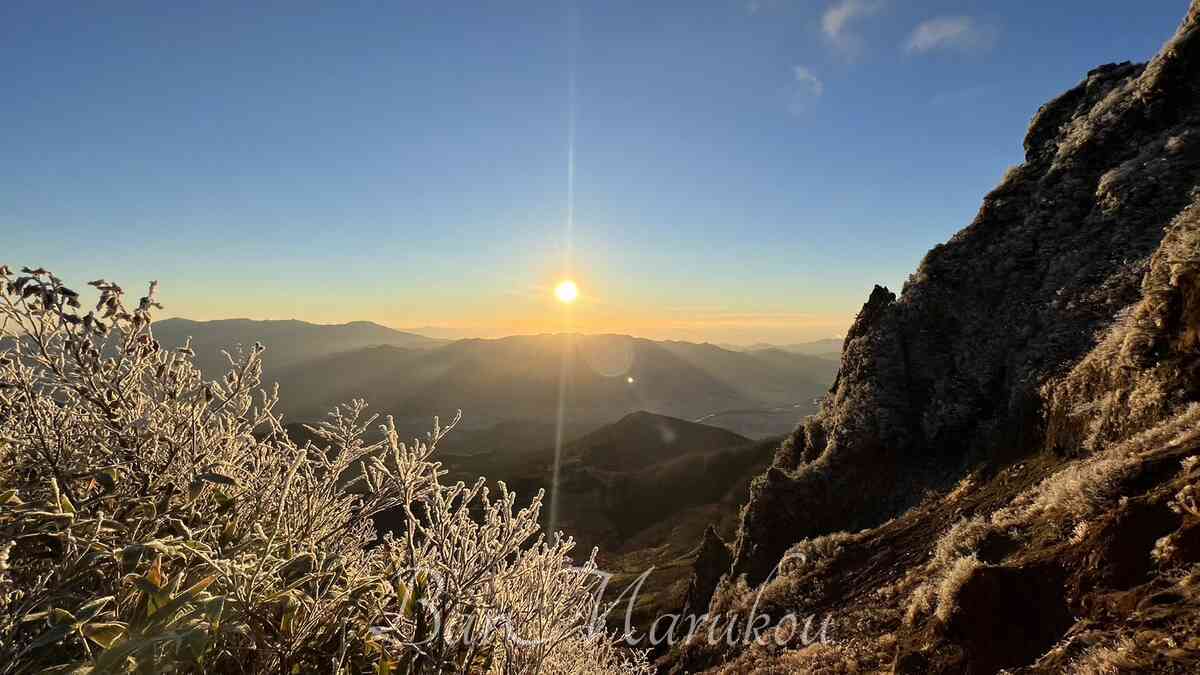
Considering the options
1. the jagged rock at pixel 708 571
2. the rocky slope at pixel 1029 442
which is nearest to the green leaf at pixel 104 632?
the rocky slope at pixel 1029 442

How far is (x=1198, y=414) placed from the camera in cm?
677

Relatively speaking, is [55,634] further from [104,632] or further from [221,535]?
[221,535]

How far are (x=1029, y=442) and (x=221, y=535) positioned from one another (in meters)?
13.5

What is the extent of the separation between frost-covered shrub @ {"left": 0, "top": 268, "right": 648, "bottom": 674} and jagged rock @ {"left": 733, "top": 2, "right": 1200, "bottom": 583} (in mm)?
11919

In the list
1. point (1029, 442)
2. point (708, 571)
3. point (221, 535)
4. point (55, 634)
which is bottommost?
point (708, 571)

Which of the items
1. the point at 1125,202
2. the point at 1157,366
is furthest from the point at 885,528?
the point at 1125,202

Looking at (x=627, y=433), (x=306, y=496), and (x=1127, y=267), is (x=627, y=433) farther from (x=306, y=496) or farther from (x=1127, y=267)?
(x=306, y=496)

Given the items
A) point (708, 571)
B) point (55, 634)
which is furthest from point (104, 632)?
point (708, 571)

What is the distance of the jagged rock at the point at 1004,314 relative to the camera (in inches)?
506

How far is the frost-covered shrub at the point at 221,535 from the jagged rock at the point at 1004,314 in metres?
11.9

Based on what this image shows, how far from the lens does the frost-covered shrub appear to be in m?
2.63

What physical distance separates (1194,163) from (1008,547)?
13.6 meters

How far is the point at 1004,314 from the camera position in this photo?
15.3 metres

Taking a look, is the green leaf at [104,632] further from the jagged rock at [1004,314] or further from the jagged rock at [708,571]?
the jagged rock at [708,571]
